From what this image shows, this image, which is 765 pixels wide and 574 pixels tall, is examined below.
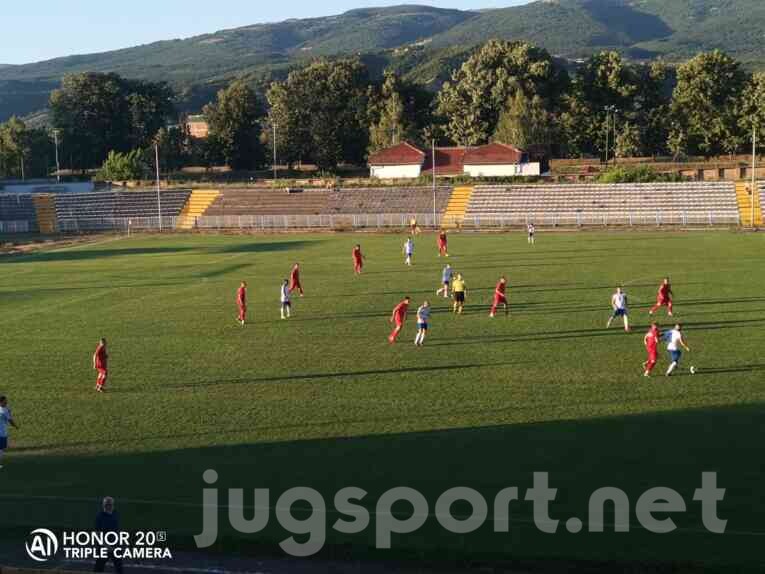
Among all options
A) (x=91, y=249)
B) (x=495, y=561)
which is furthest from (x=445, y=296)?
(x=91, y=249)

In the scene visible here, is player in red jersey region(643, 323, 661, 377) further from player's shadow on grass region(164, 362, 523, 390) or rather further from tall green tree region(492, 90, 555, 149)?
tall green tree region(492, 90, 555, 149)

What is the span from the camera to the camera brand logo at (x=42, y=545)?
12.4 metres

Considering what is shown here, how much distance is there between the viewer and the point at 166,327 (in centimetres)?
2750

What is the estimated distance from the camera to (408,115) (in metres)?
102

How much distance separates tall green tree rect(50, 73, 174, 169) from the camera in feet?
335

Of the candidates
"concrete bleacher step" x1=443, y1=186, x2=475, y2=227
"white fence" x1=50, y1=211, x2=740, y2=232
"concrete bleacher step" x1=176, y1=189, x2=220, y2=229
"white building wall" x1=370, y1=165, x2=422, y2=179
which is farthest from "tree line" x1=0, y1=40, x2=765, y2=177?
"concrete bleacher step" x1=443, y1=186, x2=475, y2=227

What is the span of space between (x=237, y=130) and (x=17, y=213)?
33.3 metres

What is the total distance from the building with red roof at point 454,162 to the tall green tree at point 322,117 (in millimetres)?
12261

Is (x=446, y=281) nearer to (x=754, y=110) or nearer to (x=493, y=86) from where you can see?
(x=754, y=110)

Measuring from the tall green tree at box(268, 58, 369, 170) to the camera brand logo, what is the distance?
86.4 meters

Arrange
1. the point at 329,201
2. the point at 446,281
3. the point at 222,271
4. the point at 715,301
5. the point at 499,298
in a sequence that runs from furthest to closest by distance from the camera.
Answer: the point at 329,201, the point at 222,271, the point at 446,281, the point at 715,301, the point at 499,298

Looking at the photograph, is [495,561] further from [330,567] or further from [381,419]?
[381,419]

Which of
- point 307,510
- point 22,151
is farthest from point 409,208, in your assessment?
point 307,510

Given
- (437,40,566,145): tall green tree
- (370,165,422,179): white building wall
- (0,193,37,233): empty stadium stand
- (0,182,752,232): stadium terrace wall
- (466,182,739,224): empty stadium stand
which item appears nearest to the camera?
(466,182,739,224): empty stadium stand
